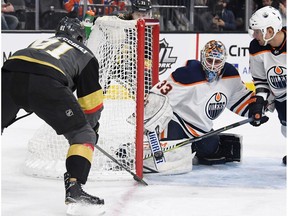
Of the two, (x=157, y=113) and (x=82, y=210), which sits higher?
(x=157, y=113)

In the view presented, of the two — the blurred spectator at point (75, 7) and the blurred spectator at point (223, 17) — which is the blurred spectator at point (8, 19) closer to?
the blurred spectator at point (75, 7)

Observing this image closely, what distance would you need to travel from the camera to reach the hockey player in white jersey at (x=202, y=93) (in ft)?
14.2

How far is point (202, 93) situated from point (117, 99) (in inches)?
20.0

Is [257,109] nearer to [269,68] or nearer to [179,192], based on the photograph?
[269,68]

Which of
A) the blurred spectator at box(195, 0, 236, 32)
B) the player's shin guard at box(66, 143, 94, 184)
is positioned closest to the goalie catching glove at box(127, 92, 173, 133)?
the player's shin guard at box(66, 143, 94, 184)

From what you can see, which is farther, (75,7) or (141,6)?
(75,7)

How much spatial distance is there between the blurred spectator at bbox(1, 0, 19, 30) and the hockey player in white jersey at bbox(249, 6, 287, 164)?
11.5ft

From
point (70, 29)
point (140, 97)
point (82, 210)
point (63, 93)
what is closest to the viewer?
point (63, 93)

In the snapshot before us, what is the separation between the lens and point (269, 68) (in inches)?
180

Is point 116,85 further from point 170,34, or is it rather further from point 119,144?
point 170,34

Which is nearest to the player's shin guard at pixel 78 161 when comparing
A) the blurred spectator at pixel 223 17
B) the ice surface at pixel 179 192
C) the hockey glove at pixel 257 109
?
the ice surface at pixel 179 192

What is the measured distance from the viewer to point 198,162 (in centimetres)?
467

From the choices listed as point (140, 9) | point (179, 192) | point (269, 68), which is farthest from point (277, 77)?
point (140, 9)

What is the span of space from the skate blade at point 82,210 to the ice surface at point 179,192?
0.26ft
